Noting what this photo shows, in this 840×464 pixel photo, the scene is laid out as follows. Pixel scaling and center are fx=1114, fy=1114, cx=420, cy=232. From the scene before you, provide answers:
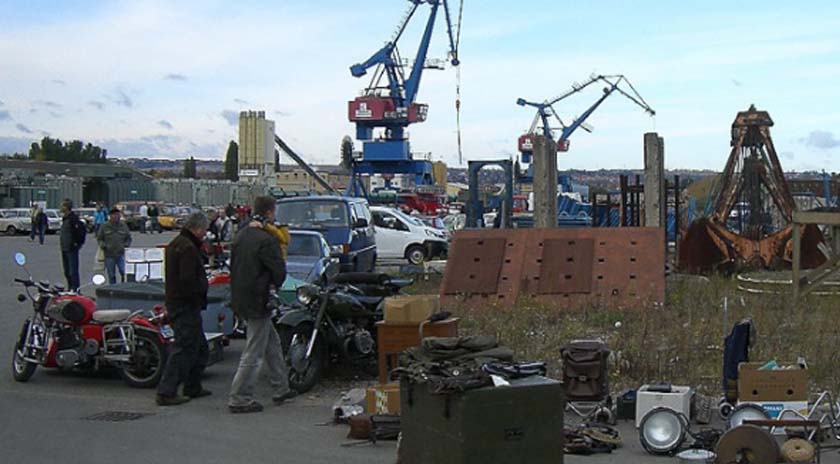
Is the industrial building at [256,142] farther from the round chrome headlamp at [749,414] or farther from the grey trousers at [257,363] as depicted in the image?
the round chrome headlamp at [749,414]

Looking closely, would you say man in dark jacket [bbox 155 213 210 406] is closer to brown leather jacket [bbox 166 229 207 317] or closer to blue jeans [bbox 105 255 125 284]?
brown leather jacket [bbox 166 229 207 317]

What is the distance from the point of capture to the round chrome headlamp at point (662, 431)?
853 cm

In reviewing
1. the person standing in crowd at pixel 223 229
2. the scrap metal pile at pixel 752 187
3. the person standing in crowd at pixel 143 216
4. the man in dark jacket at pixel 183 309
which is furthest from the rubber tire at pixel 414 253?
the person standing in crowd at pixel 143 216

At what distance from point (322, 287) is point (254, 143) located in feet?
180

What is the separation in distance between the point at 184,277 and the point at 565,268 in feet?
24.0

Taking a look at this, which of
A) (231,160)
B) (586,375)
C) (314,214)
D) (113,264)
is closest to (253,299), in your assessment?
(586,375)

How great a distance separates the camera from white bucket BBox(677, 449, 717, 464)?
7848 millimetres

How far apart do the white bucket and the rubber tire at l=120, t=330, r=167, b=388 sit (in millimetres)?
5584

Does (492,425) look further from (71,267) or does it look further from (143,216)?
(143,216)

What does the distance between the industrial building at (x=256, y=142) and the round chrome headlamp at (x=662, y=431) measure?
55474 millimetres

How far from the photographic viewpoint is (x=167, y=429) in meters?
9.55

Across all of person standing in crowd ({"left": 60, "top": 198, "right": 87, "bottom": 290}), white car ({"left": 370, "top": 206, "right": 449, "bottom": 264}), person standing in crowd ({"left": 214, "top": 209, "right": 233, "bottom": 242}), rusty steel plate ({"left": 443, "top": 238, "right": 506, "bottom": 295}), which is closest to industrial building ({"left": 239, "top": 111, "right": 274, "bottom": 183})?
white car ({"left": 370, "top": 206, "right": 449, "bottom": 264})

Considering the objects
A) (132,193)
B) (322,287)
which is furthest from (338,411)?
(132,193)

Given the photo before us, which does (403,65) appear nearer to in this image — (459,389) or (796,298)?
(796,298)
